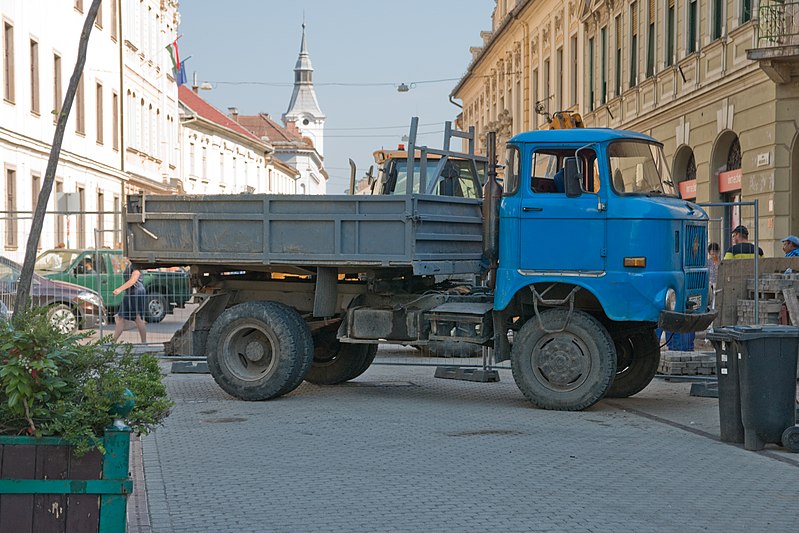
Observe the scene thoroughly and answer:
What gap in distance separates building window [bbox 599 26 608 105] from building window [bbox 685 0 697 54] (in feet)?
28.2

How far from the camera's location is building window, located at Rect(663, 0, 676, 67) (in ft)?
90.5

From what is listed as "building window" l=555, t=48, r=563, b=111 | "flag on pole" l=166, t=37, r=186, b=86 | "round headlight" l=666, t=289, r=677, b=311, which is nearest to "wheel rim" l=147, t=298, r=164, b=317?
"round headlight" l=666, t=289, r=677, b=311

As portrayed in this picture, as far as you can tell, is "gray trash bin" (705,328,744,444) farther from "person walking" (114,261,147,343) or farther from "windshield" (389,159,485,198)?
"person walking" (114,261,147,343)

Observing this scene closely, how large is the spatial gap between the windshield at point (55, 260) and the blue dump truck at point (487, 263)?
7.84 meters

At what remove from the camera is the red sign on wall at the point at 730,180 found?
2316 centimetres

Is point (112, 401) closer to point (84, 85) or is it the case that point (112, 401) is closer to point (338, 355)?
point (338, 355)

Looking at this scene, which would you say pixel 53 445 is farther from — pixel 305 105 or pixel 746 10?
pixel 305 105

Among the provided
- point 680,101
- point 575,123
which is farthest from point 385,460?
point 680,101

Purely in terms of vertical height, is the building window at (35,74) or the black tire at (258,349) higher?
the building window at (35,74)

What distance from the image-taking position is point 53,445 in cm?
488

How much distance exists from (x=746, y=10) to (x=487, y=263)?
11.7 metres

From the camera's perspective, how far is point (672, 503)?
745 cm

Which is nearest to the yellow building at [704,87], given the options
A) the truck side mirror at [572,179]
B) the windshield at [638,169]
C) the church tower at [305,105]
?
the windshield at [638,169]

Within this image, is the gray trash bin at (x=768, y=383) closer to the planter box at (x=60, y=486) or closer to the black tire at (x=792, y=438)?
the black tire at (x=792, y=438)
